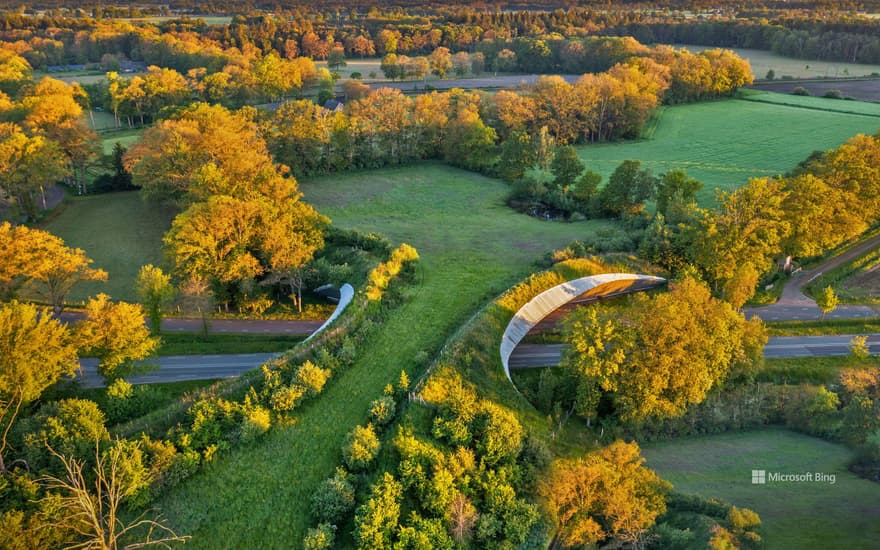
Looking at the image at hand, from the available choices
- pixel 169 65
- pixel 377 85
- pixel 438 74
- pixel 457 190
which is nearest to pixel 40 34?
pixel 169 65

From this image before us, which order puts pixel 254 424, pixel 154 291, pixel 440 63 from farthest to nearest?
1. pixel 440 63
2. pixel 154 291
3. pixel 254 424

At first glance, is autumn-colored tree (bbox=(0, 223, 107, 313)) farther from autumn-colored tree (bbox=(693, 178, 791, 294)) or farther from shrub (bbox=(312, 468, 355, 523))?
autumn-colored tree (bbox=(693, 178, 791, 294))

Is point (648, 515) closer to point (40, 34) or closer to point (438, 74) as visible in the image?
point (438, 74)

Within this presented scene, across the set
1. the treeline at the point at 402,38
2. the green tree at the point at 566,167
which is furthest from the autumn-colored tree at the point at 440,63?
the green tree at the point at 566,167

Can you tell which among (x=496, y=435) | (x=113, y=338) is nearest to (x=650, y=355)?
(x=496, y=435)

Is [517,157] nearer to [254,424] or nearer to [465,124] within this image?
[465,124]

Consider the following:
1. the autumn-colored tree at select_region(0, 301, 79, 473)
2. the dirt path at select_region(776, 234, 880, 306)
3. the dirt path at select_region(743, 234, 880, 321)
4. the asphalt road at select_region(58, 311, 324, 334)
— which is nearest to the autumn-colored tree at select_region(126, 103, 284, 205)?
the asphalt road at select_region(58, 311, 324, 334)
